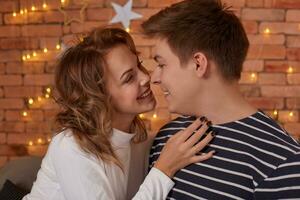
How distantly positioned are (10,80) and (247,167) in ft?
8.16

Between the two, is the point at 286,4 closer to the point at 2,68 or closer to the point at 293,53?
the point at 293,53

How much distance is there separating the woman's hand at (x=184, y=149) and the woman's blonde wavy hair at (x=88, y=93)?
21cm

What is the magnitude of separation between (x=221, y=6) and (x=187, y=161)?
1.62ft

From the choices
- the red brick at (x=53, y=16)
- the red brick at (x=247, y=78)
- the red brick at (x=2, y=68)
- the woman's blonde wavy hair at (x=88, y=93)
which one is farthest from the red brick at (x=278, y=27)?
the red brick at (x=2, y=68)

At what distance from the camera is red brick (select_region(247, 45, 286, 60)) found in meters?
2.99

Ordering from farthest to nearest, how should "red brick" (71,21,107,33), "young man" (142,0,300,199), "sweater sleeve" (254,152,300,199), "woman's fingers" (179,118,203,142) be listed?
1. "red brick" (71,21,107,33)
2. "woman's fingers" (179,118,203,142)
3. "young man" (142,0,300,199)
4. "sweater sleeve" (254,152,300,199)

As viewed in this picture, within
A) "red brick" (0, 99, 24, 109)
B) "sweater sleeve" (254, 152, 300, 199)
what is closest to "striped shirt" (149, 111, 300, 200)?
"sweater sleeve" (254, 152, 300, 199)

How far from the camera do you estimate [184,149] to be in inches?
50.3

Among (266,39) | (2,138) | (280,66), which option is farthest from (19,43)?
(280,66)

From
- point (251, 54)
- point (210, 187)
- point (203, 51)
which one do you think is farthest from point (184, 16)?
point (251, 54)

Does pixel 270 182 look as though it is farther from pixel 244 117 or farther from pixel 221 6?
pixel 221 6

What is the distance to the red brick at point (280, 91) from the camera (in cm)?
303

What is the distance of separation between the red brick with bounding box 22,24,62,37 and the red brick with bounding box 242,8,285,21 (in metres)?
1.37

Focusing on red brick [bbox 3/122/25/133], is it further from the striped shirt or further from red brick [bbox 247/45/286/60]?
the striped shirt
